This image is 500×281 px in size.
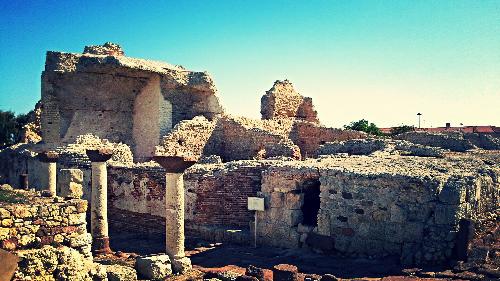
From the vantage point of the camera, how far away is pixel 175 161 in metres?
9.60

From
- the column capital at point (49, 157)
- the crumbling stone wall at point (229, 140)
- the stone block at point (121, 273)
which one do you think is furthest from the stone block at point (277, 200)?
the column capital at point (49, 157)

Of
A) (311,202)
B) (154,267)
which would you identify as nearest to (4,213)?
(154,267)

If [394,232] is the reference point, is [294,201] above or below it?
above

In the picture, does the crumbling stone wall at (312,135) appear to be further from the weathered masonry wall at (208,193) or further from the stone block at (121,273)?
the stone block at (121,273)

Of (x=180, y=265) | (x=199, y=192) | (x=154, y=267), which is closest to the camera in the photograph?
(x=154, y=267)

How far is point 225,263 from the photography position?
10.2 m

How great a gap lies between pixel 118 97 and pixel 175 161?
467 inches

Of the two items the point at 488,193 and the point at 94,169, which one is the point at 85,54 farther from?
the point at 488,193

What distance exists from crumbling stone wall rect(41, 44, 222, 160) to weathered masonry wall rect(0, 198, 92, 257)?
11679 mm

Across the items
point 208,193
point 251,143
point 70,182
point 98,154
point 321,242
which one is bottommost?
point 321,242

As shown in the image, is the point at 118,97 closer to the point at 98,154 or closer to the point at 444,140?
the point at 98,154

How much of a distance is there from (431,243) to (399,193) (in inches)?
48.2

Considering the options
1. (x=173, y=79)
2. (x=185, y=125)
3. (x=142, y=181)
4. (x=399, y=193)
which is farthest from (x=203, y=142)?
(x=399, y=193)

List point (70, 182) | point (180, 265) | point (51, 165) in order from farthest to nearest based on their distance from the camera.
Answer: point (51, 165) → point (70, 182) → point (180, 265)
